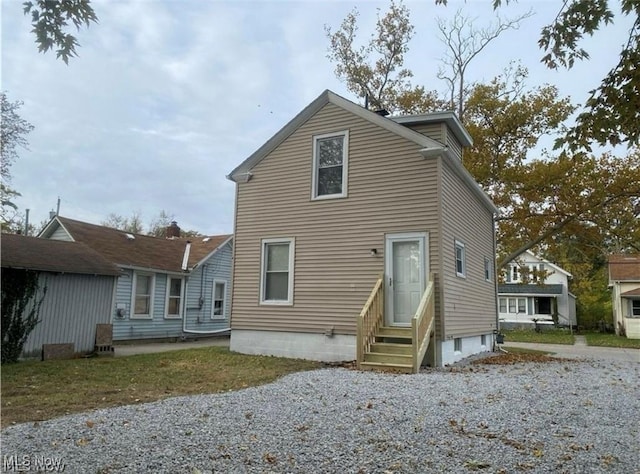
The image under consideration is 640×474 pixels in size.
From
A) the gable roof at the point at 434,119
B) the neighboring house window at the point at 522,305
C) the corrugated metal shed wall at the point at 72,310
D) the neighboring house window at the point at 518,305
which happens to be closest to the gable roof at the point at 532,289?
the neighboring house window at the point at 518,305

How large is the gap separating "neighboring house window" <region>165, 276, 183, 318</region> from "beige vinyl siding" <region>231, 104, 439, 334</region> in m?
6.36

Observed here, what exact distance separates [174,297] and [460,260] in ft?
36.0

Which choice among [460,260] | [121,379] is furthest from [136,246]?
[460,260]

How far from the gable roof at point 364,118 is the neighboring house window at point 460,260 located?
173cm

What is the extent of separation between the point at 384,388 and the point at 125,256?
39.7 feet

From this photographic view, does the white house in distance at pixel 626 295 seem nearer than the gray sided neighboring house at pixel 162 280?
No

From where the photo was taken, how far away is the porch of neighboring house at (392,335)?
842 centimetres

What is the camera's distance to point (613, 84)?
15.9 feet

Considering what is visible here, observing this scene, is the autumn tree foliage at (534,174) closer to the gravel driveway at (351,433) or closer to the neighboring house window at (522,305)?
the neighboring house window at (522,305)

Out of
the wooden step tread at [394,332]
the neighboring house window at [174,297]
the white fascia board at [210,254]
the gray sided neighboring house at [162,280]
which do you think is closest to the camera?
the wooden step tread at [394,332]

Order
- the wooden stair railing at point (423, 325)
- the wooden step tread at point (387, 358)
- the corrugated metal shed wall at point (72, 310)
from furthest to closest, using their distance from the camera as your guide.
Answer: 1. the corrugated metal shed wall at point (72, 310)
2. the wooden step tread at point (387, 358)
3. the wooden stair railing at point (423, 325)

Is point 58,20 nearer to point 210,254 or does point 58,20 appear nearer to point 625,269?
point 210,254

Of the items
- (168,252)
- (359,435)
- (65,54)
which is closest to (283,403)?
(359,435)

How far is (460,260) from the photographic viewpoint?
1130 centimetres
